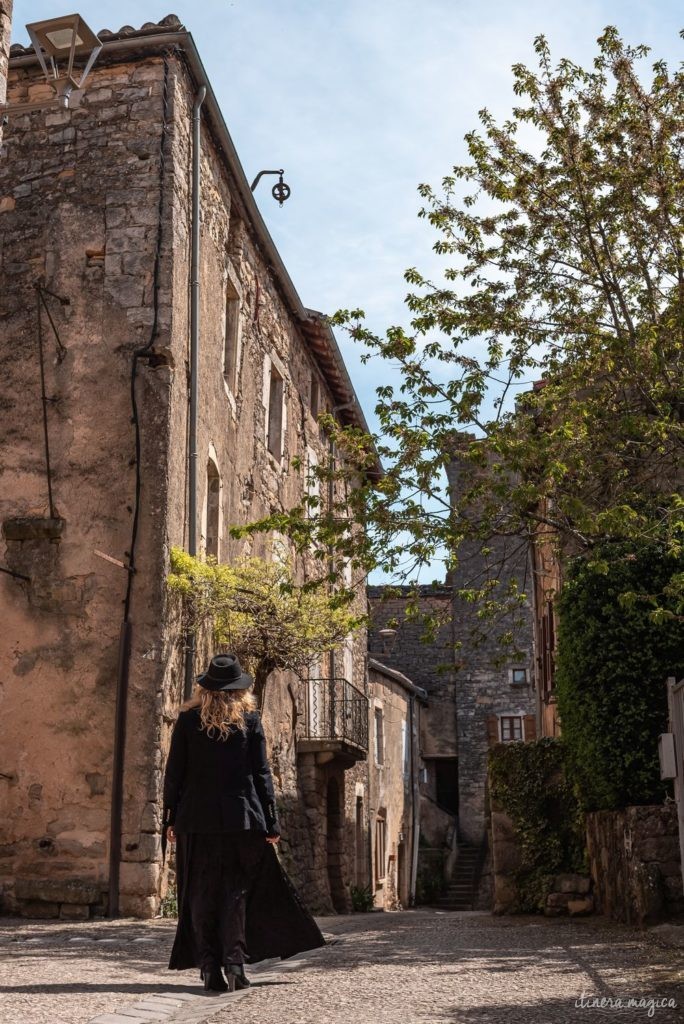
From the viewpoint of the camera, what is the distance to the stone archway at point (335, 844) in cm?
1839

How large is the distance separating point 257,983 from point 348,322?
6.47 metres

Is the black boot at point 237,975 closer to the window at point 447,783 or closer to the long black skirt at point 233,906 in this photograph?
the long black skirt at point 233,906

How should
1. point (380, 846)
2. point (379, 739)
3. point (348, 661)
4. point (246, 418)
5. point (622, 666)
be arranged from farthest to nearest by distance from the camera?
point (379, 739) → point (380, 846) → point (348, 661) → point (246, 418) → point (622, 666)

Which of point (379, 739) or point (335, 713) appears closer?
point (335, 713)

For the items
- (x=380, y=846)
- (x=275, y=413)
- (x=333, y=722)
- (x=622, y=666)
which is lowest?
(x=380, y=846)

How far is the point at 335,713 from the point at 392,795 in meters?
9.57

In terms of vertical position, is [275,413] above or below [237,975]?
above

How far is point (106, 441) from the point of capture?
37.6 ft

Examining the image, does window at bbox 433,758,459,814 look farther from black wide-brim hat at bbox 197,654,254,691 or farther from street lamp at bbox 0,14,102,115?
black wide-brim hat at bbox 197,654,254,691

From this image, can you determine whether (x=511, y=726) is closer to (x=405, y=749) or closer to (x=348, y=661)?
(x=405, y=749)

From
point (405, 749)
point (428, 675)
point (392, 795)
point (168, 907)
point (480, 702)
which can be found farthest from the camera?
point (428, 675)

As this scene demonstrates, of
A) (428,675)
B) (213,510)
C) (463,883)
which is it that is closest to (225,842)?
(213,510)

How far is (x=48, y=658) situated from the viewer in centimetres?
1105

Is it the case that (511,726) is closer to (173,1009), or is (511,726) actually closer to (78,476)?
(78,476)
